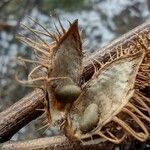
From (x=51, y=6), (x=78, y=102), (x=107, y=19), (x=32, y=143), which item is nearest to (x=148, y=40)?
(x=78, y=102)

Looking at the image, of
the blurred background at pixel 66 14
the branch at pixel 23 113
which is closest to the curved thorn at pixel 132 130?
the branch at pixel 23 113

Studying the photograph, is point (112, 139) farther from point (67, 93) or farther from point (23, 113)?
point (23, 113)

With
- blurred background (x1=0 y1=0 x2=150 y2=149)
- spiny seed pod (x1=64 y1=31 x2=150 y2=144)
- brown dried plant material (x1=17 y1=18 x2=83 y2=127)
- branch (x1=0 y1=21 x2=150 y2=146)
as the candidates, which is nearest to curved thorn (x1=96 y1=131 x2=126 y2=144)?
spiny seed pod (x1=64 y1=31 x2=150 y2=144)

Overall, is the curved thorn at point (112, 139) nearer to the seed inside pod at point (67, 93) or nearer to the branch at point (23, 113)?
the seed inside pod at point (67, 93)

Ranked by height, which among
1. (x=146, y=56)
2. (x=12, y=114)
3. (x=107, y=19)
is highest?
(x=107, y=19)

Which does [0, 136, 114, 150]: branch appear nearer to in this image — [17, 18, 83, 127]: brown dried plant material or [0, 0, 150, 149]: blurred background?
[17, 18, 83, 127]: brown dried plant material

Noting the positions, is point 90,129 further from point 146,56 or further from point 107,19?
point 107,19

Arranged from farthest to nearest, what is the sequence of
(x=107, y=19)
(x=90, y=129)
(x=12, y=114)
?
→ (x=107, y=19), (x=12, y=114), (x=90, y=129)

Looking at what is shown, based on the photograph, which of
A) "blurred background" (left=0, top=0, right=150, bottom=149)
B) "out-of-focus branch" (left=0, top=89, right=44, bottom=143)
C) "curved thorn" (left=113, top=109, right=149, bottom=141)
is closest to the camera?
"curved thorn" (left=113, top=109, right=149, bottom=141)
